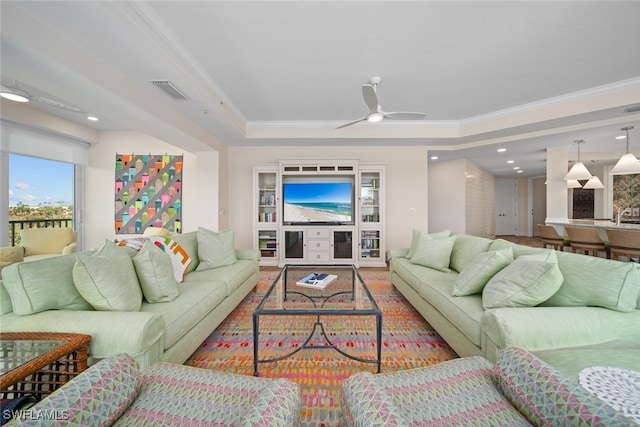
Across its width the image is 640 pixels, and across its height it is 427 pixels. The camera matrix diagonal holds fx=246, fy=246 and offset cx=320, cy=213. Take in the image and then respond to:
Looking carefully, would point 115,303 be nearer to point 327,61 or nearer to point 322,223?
point 327,61

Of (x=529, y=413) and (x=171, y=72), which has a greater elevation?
(x=171, y=72)

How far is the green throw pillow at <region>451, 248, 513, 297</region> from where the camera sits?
1818 millimetres

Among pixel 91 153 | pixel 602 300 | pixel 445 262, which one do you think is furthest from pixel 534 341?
pixel 91 153

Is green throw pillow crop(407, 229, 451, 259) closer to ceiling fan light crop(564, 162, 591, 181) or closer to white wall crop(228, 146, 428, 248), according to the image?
white wall crop(228, 146, 428, 248)

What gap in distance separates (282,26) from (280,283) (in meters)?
2.24

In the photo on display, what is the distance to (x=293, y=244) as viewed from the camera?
A: 452cm

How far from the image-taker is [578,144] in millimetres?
4555

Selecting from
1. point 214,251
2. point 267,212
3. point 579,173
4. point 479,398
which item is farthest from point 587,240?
point 214,251

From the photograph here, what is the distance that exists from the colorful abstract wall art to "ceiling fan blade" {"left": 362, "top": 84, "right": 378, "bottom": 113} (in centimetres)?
384

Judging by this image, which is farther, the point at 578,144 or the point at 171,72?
the point at 578,144

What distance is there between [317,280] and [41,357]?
70.7 inches

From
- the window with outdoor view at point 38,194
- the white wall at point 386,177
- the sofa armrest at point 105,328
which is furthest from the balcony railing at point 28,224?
the sofa armrest at point 105,328

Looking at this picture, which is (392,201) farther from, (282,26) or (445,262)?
(282,26)

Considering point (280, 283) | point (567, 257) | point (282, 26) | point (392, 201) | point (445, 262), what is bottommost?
point (280, 283)
